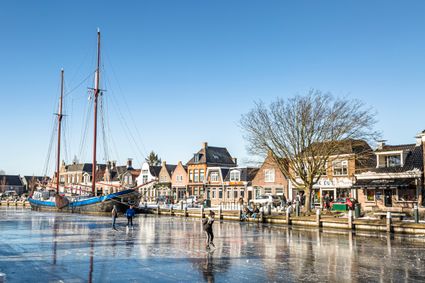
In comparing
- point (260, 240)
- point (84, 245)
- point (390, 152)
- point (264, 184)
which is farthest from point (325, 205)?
point (84, 245)

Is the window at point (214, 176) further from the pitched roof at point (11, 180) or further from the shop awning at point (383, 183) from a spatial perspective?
the pitched roof at point (11, 180)

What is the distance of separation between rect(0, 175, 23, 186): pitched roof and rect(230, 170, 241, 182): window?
353ft

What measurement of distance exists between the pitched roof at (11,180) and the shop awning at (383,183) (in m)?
134

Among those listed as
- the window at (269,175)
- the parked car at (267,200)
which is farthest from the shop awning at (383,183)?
the window at (269,175)

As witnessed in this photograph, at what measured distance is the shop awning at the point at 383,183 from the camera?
1766 inches

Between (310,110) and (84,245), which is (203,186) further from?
(84,245)

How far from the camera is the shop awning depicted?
4484cm

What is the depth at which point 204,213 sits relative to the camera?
5147 cm

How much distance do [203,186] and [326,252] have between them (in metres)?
56.9

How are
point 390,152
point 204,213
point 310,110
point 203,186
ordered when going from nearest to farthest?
point 310,110, point 390,152, point 204,213, point 203,186

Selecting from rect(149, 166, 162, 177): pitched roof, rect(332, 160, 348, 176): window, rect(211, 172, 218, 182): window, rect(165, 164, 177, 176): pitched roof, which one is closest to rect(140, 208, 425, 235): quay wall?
rect(332, 160, 348, 176): window

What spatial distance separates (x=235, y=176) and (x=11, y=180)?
113m

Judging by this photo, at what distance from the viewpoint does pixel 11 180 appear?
6181 inches

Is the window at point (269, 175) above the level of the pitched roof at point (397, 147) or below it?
below
